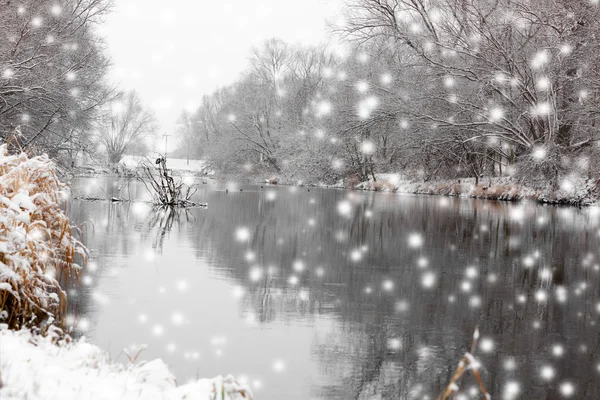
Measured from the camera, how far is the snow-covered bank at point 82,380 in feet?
9.13

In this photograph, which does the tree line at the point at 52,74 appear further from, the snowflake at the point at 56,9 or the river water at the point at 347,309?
the river water at the point at 347,309

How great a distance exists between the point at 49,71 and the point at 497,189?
22193 mm

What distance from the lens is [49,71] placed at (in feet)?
64.0

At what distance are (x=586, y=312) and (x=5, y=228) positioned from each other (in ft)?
17.9

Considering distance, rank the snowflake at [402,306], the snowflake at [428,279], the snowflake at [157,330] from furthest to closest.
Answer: the snowflake at [428,279] < the snowflake at [402,306] < the snowflake at [157,330]

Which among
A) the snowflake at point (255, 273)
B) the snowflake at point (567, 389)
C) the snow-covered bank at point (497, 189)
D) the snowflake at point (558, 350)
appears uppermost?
the snow-covered bank at point (497, 189)

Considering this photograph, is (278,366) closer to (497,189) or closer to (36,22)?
(36,22)

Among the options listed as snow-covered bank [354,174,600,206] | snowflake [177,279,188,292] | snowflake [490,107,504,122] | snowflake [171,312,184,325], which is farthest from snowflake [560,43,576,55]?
snowflake [171,312,184,325]

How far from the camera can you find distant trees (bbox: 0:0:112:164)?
1694cm

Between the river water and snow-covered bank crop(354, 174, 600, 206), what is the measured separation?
16129 millimetres

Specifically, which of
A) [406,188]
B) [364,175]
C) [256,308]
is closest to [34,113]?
[256,308]

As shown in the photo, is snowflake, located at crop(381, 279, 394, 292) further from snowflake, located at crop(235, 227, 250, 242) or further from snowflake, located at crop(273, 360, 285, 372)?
snowflake, located at crop(235, 227, 250, 242)

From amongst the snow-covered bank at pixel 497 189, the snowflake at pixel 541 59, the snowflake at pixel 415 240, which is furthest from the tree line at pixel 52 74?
the snow-covered bank at pixel 497 189

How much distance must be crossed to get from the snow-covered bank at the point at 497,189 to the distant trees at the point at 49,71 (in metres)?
19.4
